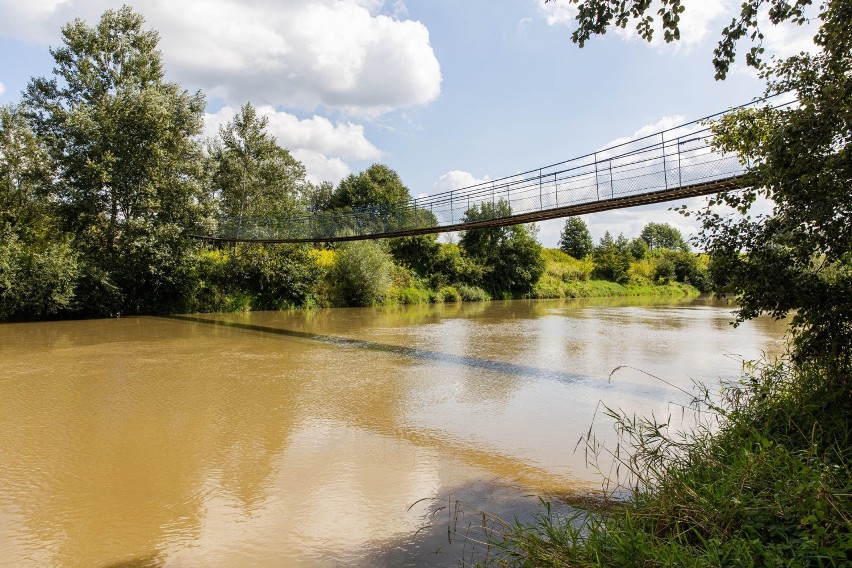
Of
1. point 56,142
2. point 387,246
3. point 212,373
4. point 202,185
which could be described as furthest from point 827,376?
point 387,246

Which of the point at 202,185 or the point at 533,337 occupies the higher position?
the point at 202,185

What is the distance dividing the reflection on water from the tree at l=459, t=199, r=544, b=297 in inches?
869

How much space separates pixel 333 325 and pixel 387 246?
468 inches

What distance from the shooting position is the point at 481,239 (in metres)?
34.8

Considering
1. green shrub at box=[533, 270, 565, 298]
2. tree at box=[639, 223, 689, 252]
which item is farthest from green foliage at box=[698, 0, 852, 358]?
tree at box=[639, 223, 689, 252]

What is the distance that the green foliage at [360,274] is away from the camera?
23.6 m

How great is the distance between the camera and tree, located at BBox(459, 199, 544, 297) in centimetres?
3475

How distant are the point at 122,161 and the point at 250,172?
5294mm

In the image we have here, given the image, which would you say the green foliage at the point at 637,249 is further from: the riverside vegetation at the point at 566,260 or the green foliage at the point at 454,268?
the green foliage at the point at 454,268

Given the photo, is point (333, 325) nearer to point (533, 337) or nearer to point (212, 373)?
point (533, 337)

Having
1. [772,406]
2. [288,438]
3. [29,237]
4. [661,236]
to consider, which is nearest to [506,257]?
[29,237]

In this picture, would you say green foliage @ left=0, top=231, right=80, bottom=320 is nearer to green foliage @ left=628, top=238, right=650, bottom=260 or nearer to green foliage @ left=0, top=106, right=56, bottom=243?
green foliage @ left=0, top=106, right=56, bottom=243

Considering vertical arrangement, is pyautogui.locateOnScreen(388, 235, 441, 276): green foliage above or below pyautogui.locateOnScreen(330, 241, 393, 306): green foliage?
above

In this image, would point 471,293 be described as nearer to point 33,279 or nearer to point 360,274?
point 360,274
